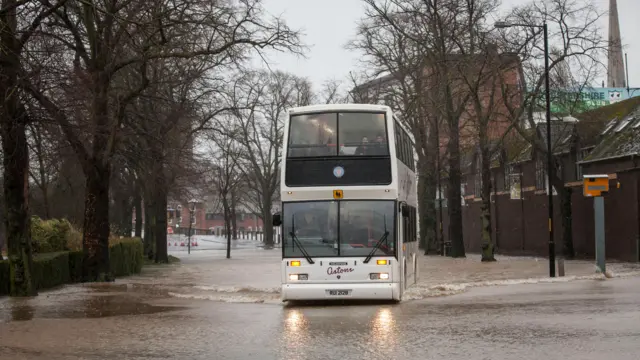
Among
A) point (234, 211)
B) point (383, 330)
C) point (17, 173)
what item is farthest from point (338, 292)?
point (234, 211)

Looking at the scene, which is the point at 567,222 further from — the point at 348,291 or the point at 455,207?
the point at 348,291

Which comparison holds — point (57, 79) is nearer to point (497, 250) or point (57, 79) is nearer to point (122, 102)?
point (122, 102)

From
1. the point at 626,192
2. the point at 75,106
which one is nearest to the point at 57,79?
the point at 75,106

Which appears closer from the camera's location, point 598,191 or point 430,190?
point 598,191

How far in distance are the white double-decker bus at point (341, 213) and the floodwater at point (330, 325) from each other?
711 mm

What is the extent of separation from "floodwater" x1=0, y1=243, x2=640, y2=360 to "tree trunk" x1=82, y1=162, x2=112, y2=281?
127 inches

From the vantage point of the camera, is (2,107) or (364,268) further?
(2,107)

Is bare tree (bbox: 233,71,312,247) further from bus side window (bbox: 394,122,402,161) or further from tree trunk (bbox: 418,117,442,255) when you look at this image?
bus side window (bbox: 394,122,402,161)

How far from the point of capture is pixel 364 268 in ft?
66.4

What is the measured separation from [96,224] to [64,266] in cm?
174

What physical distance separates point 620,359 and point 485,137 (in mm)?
32821

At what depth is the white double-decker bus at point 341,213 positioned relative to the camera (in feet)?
66.5

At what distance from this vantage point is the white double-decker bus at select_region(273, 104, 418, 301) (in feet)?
66.5

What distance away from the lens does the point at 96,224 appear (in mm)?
30891
